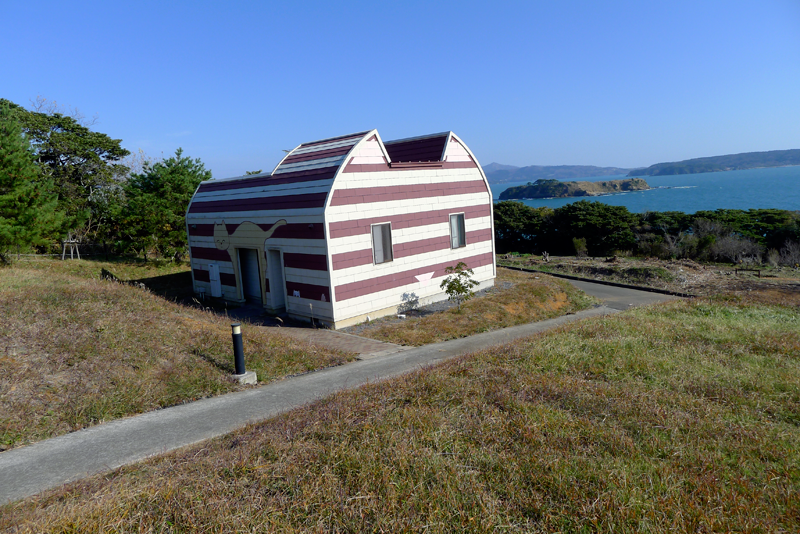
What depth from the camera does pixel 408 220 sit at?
55.8ft

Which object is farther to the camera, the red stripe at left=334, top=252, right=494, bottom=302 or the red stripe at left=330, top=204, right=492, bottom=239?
the red stripe at left=334, top=252, right=494, bottom=302

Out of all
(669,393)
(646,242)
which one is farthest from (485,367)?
(646,242)

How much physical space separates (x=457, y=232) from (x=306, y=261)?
6646 millimetres

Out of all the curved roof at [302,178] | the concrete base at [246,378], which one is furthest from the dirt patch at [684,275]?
the concrete base at [246,378]

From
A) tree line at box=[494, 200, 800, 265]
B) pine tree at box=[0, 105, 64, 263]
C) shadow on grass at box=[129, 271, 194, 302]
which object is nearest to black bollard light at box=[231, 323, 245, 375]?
shadow on grass at box=[129, 271, 194, 302]

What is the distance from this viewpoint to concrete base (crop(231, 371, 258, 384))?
8.37 meters

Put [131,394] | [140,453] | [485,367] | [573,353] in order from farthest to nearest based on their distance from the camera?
1. [573,353]
2. [485,367]
3. [131,394]
4. [140,453]

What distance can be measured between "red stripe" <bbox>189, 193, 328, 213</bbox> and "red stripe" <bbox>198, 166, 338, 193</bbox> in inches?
20.9

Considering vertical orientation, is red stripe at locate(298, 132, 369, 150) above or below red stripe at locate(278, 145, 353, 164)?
above

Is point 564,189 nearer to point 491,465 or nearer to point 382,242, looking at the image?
point 382,242

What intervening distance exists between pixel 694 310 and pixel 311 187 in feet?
39.3

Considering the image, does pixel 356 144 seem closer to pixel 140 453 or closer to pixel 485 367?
pixel 485 367

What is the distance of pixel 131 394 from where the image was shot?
23.8ft

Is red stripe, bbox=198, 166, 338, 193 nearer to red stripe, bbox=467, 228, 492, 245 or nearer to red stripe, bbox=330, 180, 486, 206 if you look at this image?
red stripe, bbox=330, 180, 486, 206
